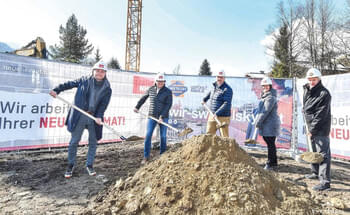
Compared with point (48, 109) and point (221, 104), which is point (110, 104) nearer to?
point (48, 109)

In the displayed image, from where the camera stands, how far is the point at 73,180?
341 cm

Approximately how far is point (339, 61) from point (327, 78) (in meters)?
18.3

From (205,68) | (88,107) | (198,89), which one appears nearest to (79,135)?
(88,107)

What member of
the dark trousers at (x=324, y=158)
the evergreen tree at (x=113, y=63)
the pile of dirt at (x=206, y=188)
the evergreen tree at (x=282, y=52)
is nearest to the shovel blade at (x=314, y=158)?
the dark trousers at (x=324, y=158)

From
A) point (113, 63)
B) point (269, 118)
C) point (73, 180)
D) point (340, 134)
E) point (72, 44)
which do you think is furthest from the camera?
point (113, 63)

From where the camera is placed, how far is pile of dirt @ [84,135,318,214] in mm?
2268

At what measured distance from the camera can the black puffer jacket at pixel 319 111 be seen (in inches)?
131

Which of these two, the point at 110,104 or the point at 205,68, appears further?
the point at 205,68

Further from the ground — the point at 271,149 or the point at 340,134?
the point at 340,134

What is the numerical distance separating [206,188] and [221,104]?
2.36m

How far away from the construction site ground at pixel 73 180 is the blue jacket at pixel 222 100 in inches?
61.6

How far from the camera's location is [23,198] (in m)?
2.84

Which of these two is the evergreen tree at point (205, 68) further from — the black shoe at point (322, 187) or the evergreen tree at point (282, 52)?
the black shoe at point (322, 187)

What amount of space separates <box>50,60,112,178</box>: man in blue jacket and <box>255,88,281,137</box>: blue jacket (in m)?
3.05
